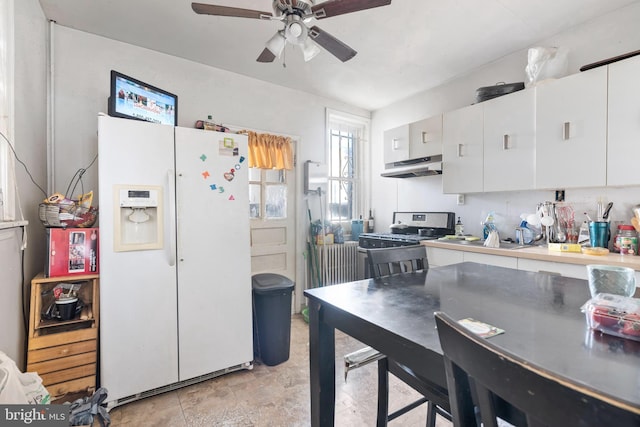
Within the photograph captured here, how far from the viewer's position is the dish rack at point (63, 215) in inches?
73.2

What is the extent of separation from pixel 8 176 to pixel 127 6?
4.83 ft

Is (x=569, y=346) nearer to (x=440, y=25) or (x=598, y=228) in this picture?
(x=598, y=228)

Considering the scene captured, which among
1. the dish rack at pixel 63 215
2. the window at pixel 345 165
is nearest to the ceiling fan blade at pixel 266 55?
the dish rack at pixel 63 215

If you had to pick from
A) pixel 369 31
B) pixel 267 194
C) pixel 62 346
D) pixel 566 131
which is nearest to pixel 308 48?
pixel 369 31

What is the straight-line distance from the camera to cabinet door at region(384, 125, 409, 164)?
3.59 meters

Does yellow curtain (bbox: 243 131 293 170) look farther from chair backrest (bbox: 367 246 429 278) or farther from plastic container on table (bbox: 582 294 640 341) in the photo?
plastic container on table (bbox: 582 294 640 341)

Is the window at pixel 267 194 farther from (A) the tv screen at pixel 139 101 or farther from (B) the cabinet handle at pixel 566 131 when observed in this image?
(B) the cabinet handle at pixel 566 131

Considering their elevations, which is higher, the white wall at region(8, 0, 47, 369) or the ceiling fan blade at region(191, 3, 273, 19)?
the ceiling fan blade at region(191, 3, 273, 19)

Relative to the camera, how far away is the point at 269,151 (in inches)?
133

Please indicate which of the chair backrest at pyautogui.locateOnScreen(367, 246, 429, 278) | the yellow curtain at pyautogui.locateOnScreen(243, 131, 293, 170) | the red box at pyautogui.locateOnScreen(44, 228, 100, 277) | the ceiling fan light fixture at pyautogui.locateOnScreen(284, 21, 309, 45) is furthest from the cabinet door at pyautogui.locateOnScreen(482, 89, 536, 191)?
the red box at pyautogui.locateOnScreen(44, 228, 100, 277)

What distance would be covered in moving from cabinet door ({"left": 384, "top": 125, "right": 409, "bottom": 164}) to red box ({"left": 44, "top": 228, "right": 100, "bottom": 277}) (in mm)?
3123

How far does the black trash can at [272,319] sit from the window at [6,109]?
1.56 meters

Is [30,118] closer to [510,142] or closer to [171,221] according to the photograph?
[171,221]

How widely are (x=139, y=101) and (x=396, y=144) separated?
2.77 m
